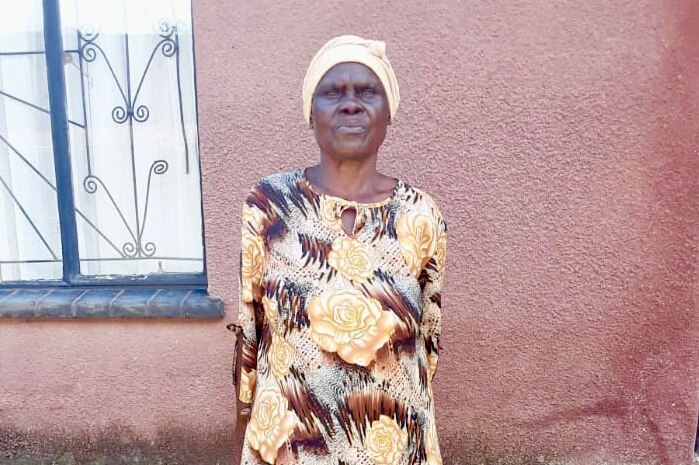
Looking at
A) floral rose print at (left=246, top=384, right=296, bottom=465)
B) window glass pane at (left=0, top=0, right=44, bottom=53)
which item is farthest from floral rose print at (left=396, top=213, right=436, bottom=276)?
window glass pane at (left=0, top=0, right=44, bottom=53)

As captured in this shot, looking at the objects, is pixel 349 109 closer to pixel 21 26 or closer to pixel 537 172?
pixel 537 172

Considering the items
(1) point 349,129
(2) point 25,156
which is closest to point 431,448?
(1) point 349,129

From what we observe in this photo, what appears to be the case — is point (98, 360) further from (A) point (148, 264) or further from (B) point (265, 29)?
(B) point (265, 29)

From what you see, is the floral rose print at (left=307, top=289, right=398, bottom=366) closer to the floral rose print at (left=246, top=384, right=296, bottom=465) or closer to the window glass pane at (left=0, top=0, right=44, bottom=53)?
the floral rose print at (left=246, top=384, right=296, bottom=465)

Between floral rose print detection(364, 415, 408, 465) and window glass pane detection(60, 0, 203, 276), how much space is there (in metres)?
1.64

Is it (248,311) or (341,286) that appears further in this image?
(248,311)

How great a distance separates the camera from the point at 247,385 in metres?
1.57

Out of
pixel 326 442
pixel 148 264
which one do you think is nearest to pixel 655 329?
pixel 326 442

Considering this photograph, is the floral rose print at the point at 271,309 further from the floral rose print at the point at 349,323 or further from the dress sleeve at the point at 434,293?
the dress sleeve at the point at 434,293

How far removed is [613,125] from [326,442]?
6.14 feet

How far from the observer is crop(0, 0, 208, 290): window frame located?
2.64 metres

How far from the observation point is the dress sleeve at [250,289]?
1453mm

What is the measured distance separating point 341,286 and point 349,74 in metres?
0.54

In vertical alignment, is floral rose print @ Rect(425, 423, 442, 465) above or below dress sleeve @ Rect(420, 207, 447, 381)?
below
